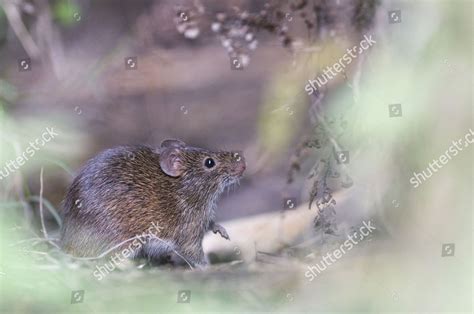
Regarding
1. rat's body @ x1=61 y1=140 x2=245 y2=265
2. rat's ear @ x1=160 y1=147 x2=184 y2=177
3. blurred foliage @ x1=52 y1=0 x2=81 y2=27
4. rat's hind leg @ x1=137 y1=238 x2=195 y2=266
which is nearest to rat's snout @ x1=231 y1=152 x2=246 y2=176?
rat's body @ x1=61 y1=140 x2=245 y2=265

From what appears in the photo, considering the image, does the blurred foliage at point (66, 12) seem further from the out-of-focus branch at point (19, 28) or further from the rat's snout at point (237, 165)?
the rat's snout at point (237, 165)

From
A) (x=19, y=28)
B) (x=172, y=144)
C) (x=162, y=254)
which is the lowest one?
(x=162, y=254)

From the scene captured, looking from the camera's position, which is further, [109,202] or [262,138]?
[262,138]

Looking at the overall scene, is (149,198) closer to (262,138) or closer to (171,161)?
(171,161)

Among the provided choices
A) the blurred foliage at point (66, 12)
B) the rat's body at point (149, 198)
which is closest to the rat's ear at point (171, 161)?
the rat's body at point (149, 198)

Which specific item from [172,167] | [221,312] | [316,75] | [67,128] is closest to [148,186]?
[172,167]

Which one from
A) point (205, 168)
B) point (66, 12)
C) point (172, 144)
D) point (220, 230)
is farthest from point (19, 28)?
point (220, 230)

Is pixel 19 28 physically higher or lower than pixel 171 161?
higher
